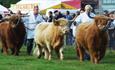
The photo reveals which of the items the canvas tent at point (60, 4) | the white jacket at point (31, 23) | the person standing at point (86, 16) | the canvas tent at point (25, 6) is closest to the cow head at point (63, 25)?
the person standing at point (86, 16)

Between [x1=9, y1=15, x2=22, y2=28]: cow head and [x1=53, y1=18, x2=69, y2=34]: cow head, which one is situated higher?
[x1=53, y1=18, x2=69, y2=34]: cow head

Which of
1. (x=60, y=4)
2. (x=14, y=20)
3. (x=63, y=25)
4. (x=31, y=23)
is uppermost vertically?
(x=63, y=25)

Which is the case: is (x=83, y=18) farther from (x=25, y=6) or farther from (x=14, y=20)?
(x=25, y=6)

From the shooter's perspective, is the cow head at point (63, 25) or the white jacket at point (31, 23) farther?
the white jacket at point (31, 23)

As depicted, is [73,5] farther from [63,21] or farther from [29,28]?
[63,21]

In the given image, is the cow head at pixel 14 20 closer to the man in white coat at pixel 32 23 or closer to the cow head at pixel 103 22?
the man in white coat at pixel 32 23

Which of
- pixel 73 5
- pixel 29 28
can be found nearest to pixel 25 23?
pixel 29 28

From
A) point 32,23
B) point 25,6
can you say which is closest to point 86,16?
point 32,23

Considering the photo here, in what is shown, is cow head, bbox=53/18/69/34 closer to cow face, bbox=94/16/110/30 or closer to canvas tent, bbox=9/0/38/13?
cow face, bbox=94/16/110/30

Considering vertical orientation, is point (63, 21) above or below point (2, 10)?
above

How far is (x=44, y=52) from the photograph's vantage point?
22750 mm

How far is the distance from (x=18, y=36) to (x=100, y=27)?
6.12 metres

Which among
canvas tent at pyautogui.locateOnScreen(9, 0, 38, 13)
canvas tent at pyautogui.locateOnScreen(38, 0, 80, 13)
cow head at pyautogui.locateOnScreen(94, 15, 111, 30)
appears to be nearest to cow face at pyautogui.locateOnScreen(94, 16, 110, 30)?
cow head at pyautogui.locateOnScreen(94, 15, 111, 30)

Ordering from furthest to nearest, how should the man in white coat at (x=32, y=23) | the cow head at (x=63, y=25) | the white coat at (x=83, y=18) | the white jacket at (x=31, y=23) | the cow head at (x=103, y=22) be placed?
the white jacket at (x=31, y=23), the man in white coat at (x=32, y=23), the white coat at (x=83, y=18), the cow head at (x=63, y=25), the cow head at (x=103, y=22)
